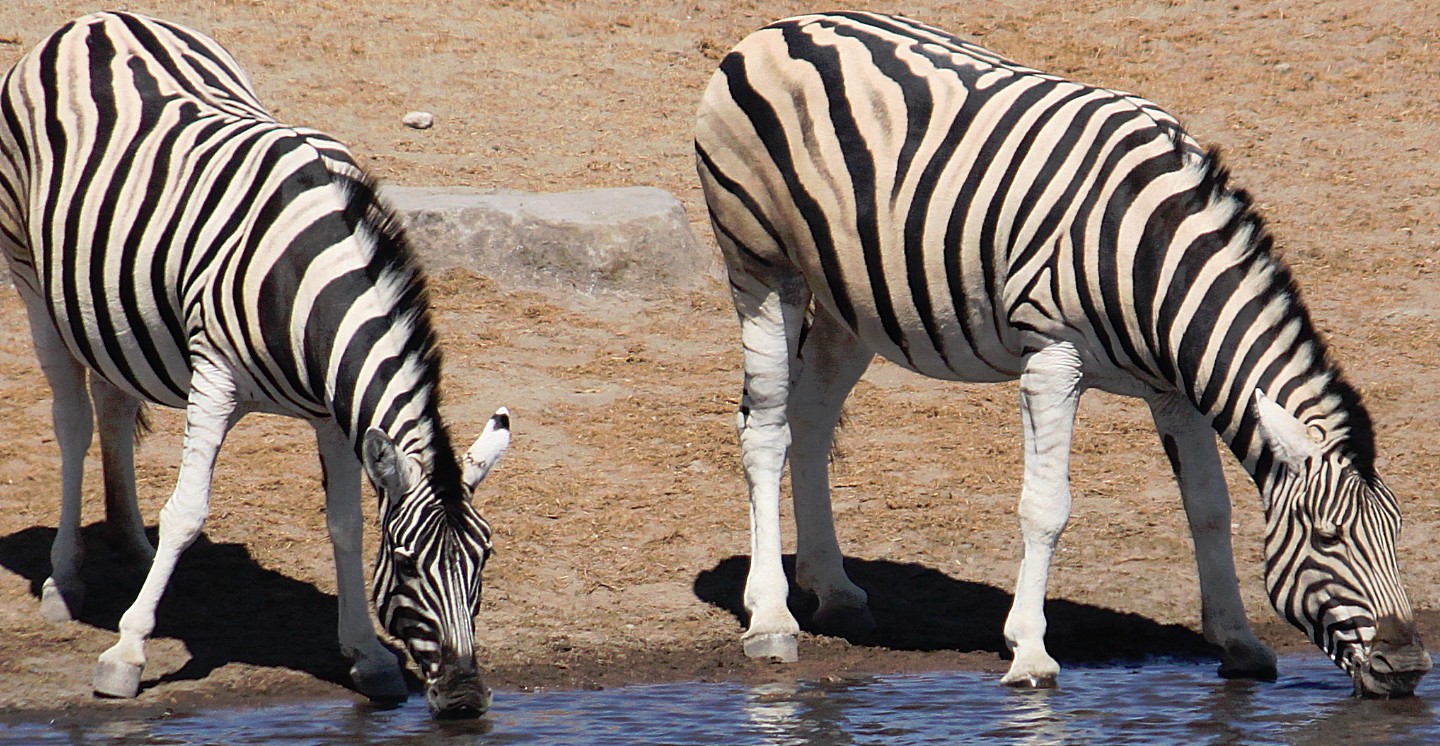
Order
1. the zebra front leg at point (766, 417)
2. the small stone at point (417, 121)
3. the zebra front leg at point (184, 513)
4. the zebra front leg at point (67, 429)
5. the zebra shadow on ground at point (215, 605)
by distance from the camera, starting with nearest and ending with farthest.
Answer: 1. the zebra front leg at point (184, 513)
2. the zebra shadow on ground at point (215, 605)
3. the zebra front leg at point (766, 417)
4. the zebra front leg at point (67, 429)
5. the small stone at point (417, 121)

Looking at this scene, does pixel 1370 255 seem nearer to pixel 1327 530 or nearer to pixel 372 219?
pixel 1327 530

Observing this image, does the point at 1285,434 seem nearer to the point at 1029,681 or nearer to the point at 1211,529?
the point at 1211,529

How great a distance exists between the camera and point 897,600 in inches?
306

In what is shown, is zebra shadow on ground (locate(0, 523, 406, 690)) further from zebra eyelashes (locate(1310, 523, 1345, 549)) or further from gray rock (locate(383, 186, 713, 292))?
gray rock (locate(383, 186, 713, 292))

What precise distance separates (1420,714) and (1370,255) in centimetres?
691

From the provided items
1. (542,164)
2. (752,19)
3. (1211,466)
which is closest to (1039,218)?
(1211,466)

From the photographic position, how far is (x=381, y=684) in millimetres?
6559

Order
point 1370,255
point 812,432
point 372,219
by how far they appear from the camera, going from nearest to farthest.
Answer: point 372,219 → point 812,432 → point 1370,255

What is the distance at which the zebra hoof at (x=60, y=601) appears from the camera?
7238 mm

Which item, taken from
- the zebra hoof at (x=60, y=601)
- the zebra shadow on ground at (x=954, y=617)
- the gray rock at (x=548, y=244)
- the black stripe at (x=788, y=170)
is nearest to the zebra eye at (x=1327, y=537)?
the zebra shadow on ground at (x=954, y=617)

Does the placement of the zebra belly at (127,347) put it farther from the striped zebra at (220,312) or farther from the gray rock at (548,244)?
the gray rock at (548,244)

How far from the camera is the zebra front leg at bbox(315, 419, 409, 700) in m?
6.56

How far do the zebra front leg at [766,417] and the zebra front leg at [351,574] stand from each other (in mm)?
1455

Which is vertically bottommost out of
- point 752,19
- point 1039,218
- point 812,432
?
point 812,432
